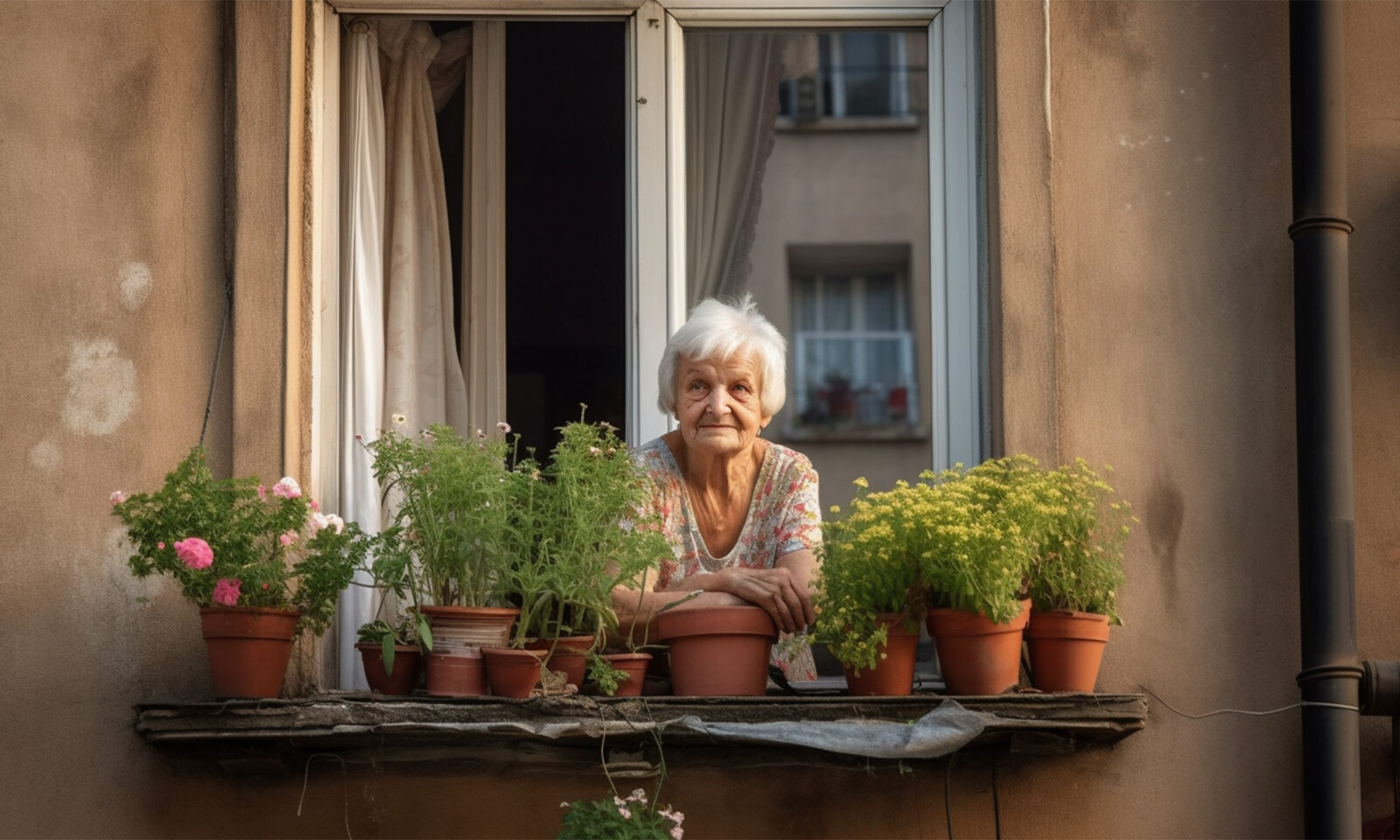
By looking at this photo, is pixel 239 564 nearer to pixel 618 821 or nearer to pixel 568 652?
pixel 568 652

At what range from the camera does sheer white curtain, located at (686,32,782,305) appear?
21.0 ft

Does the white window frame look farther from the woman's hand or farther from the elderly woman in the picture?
the woman's hand

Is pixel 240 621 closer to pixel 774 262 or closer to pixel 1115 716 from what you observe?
pixel 1115 716

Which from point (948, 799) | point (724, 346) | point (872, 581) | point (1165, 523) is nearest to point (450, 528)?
point (724, 346)

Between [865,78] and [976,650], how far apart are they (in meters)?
21.1

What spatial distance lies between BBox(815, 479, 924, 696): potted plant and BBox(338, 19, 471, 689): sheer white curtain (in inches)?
56.8

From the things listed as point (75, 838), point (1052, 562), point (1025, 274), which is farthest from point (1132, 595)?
point (75, 838)

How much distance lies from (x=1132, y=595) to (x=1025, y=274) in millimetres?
904

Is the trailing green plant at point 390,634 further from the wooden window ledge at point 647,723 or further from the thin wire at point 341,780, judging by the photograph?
the thin wire at point 341,780

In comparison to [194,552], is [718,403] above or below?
above

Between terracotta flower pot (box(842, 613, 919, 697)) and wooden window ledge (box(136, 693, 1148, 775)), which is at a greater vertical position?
terracotta flower pot (box(842, 613, 919, 697))

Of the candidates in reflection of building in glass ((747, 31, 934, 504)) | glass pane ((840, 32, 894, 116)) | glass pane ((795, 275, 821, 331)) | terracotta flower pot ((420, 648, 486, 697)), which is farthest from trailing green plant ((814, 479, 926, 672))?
glass pane ((795, 275, 821, 331))

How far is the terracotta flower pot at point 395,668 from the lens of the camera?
5199mm

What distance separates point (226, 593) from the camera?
506 cm
